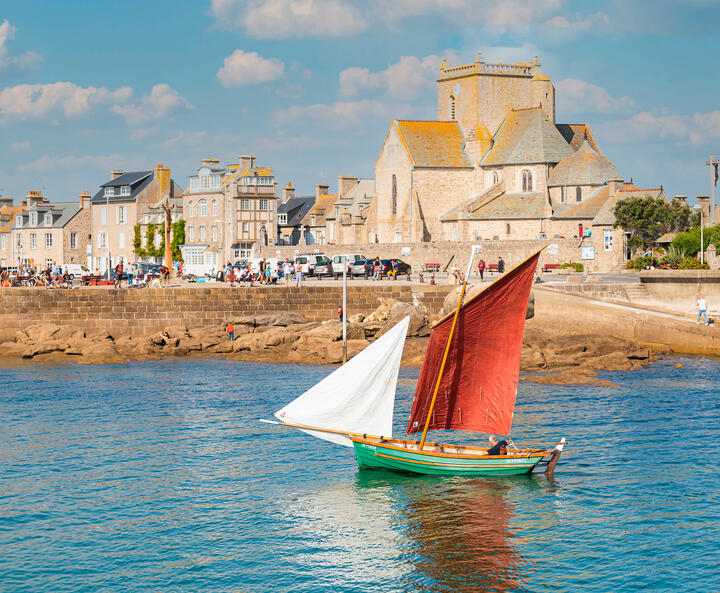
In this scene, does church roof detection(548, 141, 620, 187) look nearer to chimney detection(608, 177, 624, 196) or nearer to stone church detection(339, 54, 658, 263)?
stone church detection(339, 54, 658, 263)

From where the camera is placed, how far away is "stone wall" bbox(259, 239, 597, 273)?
69.2 m

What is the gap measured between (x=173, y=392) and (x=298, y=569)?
18.3 m

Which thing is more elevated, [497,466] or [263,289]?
[263,289]

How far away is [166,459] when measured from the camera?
80.7 feet

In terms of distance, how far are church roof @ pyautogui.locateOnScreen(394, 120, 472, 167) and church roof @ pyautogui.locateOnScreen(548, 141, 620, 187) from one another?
10.1 m

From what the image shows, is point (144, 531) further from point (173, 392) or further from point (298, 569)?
point (173, 392)

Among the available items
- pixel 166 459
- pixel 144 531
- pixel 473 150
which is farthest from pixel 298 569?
pixel 473 150

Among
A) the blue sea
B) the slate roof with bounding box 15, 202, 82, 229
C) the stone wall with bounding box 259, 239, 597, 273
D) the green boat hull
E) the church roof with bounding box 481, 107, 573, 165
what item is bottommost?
the blue sea

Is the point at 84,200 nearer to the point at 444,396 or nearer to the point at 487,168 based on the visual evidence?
the point at 487,168

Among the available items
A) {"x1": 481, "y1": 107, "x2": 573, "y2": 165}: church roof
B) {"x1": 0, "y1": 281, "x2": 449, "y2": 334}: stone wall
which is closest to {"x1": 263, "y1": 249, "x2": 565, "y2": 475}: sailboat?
{"x1": 0, "y1": 281, "x2": 449, "y2": 334}: stone wall

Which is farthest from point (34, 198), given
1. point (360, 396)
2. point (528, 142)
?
point (360, 396)

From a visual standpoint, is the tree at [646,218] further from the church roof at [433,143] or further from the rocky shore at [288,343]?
the church roof at [433,143]

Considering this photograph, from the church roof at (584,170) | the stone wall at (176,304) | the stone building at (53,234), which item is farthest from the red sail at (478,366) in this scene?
the stone building at (53,234)

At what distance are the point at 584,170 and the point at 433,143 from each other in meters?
16.1
